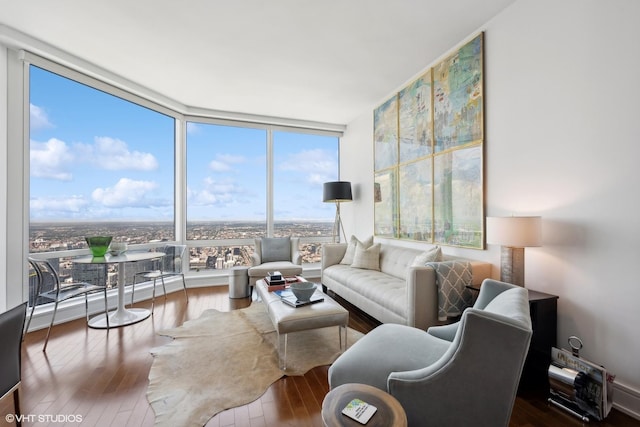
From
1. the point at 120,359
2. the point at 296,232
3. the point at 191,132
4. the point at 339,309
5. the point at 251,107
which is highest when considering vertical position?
the point at 251,107

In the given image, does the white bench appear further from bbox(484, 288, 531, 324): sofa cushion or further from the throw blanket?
bbox(484, 288, 531, 324): sofa cushion

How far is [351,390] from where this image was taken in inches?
44.6

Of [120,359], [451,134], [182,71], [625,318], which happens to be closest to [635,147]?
[625,318]

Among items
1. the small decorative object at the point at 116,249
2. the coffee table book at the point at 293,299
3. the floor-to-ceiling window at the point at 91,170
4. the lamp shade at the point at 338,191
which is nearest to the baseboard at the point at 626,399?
the coffee table book at the point at 293,299

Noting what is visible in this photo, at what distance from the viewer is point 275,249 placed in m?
4.73

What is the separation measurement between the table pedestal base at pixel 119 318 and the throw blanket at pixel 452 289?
327cm

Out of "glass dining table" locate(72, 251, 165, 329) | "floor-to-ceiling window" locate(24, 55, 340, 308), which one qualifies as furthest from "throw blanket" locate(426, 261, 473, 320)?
"floor-to-ceiling window" locate(24, 55, 340, 308)

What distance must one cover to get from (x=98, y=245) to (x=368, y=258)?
3251 millimetres

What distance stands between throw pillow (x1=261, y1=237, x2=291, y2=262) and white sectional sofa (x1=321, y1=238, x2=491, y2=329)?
2.39 feet

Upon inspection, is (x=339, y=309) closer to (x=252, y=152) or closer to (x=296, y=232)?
(x=296, y=232)

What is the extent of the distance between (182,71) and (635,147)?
4.35 meters

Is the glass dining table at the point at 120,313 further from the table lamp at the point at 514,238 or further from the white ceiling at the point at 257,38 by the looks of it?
the table lamp at the point at 514,238

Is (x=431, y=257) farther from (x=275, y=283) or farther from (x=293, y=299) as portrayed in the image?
(x=275, y=283)

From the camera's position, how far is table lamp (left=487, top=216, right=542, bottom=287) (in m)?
2.11
